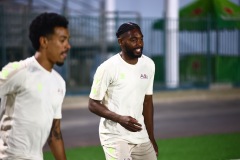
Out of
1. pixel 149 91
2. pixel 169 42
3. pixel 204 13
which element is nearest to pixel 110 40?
pixel 169 42

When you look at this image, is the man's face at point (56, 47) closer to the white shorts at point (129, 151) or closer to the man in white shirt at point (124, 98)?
the man in white shirt at point (124, 98)

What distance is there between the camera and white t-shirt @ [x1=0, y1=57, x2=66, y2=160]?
485 cm

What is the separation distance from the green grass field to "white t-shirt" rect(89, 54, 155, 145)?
455cm

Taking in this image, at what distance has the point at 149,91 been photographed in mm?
6805

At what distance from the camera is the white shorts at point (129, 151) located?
642 centimetres

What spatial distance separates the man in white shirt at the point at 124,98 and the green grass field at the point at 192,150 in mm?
4503

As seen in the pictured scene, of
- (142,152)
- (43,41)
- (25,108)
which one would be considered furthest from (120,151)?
(43,41)

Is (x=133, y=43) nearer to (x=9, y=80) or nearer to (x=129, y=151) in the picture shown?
(x=129, y=151)

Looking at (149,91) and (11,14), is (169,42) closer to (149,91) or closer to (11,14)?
(11,14)

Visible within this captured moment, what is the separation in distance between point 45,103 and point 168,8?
1961cm

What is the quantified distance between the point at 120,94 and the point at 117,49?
1657 centimetres

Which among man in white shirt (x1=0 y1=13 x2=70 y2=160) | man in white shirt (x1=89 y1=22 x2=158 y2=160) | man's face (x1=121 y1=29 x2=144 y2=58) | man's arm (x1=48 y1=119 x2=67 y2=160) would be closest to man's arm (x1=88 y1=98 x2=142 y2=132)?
man in white shirt (x1=89 y1=22 x2=158 y2=160)

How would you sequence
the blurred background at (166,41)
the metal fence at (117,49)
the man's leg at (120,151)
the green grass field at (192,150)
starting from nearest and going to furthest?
the man's leg at (120,151)
the green grass field at (192,150)
the metal fence at (117,49)
the blurred background at (166,41)

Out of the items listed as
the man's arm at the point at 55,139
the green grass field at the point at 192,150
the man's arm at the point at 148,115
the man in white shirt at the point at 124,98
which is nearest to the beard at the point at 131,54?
the man in white shirt at the point at 124,98
